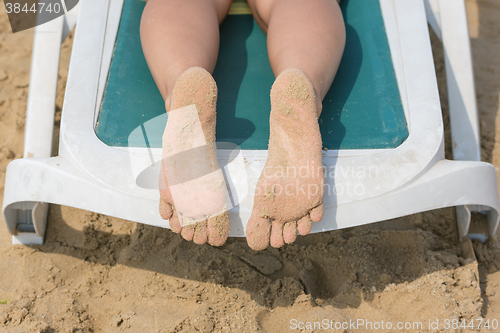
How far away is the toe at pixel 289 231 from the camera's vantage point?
0.84 meters

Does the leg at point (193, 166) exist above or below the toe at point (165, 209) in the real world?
above

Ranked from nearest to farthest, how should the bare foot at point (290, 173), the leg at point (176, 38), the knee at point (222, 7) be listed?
the bare foot at point (290, 173), the leg at point (176, 38), the knee at point (222, 7)

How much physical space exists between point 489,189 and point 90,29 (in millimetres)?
1097

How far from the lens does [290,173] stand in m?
0.81

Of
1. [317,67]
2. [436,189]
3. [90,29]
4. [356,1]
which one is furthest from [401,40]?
[90,29]

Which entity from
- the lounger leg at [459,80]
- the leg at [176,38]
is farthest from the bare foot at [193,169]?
the lounger leg at [459,80]

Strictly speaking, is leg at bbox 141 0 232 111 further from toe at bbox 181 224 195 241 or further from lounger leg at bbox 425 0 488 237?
lounger leg at bbox 425 0 488 237

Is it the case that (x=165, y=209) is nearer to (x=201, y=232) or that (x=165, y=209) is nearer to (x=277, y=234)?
(x=201, y=232)

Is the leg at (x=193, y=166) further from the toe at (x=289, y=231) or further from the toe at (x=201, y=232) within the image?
the toe at (x=289, y=231)

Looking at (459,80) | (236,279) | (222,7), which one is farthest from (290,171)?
(459,80)

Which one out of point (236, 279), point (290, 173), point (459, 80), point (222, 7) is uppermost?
point (222, 7)

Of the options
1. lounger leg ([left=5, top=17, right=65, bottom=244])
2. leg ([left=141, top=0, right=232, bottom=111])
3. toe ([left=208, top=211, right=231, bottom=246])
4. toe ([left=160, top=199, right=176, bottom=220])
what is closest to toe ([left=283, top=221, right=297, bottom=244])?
toe ([left=208, top=211, right=231, bottom=246])

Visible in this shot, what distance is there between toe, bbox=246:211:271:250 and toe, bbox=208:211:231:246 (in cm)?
5

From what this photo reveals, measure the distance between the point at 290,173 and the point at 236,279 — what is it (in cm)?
41
